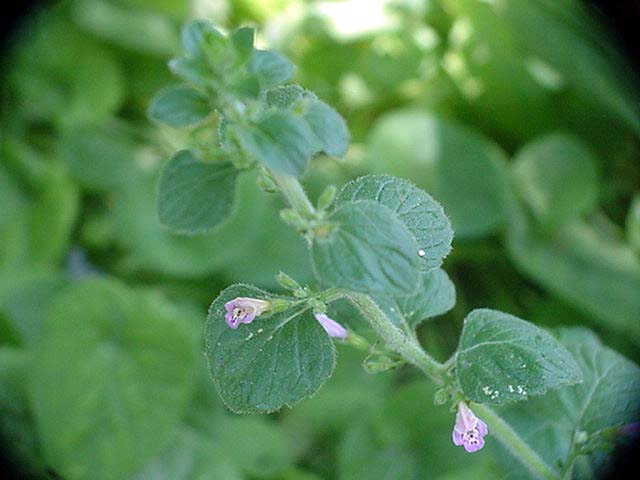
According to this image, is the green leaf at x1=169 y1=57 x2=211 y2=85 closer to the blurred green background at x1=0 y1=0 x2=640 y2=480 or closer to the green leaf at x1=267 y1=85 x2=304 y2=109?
the green leaf at x1=267 y1=85 x2=304 y2=109

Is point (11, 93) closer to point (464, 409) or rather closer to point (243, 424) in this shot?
point (243, 424)

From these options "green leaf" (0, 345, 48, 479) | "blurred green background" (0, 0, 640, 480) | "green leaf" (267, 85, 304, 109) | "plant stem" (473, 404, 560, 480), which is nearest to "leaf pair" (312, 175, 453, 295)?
"green leaf" (267, 85, 304, 109)

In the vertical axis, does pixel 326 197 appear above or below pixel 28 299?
above

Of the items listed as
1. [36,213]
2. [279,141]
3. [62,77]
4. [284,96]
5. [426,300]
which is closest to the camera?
[279,141]

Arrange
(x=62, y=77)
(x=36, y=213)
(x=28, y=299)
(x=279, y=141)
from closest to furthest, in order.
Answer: (x=279, y=141) < (x=28, y=299) < (x=36, y=213) < (x=62, y=77)

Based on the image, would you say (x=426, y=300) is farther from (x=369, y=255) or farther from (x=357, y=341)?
(x=369, y=255)

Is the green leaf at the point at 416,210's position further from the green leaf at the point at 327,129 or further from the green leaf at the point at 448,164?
the green leaf at the point at 448,164

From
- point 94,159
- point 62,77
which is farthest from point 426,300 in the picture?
point 62,77
